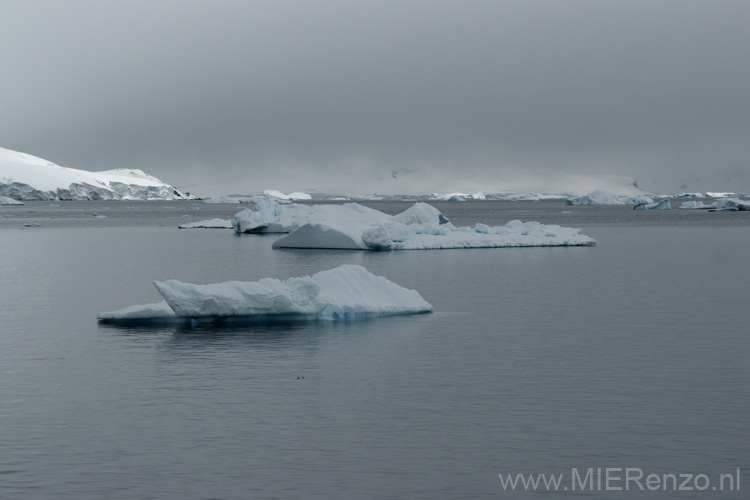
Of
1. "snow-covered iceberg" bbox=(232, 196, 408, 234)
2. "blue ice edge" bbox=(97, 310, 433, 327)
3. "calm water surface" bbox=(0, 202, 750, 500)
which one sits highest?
"snow-covered iceberg" bbox=(232, 196, 408, 234)

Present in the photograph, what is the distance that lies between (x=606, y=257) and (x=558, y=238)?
6438 millimetres

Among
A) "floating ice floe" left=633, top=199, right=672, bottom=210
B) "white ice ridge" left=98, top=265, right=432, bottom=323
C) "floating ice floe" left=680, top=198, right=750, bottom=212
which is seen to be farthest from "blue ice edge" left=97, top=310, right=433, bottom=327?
"floating ice floe" left=633, top=199, right=672, bottom=210

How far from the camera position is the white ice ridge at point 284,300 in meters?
18.9

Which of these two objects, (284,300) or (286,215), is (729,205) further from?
(284,300)

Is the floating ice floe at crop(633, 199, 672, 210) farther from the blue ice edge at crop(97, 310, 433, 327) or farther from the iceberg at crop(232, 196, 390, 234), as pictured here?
the blue ice edge at crop(97, 310, 433, 327)

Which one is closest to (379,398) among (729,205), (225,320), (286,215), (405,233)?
(225,320)

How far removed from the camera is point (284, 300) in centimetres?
1936

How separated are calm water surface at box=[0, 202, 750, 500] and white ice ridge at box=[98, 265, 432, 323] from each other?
0.42 m

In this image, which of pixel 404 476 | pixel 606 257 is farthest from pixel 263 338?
pixel 606 257

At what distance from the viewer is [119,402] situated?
12930 mm

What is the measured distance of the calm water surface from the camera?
9.82m

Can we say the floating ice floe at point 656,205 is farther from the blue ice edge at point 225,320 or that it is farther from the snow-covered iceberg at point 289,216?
the blue ice edge at point 225,320

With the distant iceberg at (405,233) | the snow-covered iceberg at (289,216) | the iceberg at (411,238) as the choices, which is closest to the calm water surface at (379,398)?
the iceberg at (411,238)

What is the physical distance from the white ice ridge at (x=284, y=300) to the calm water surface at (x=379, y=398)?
16.5 inches
